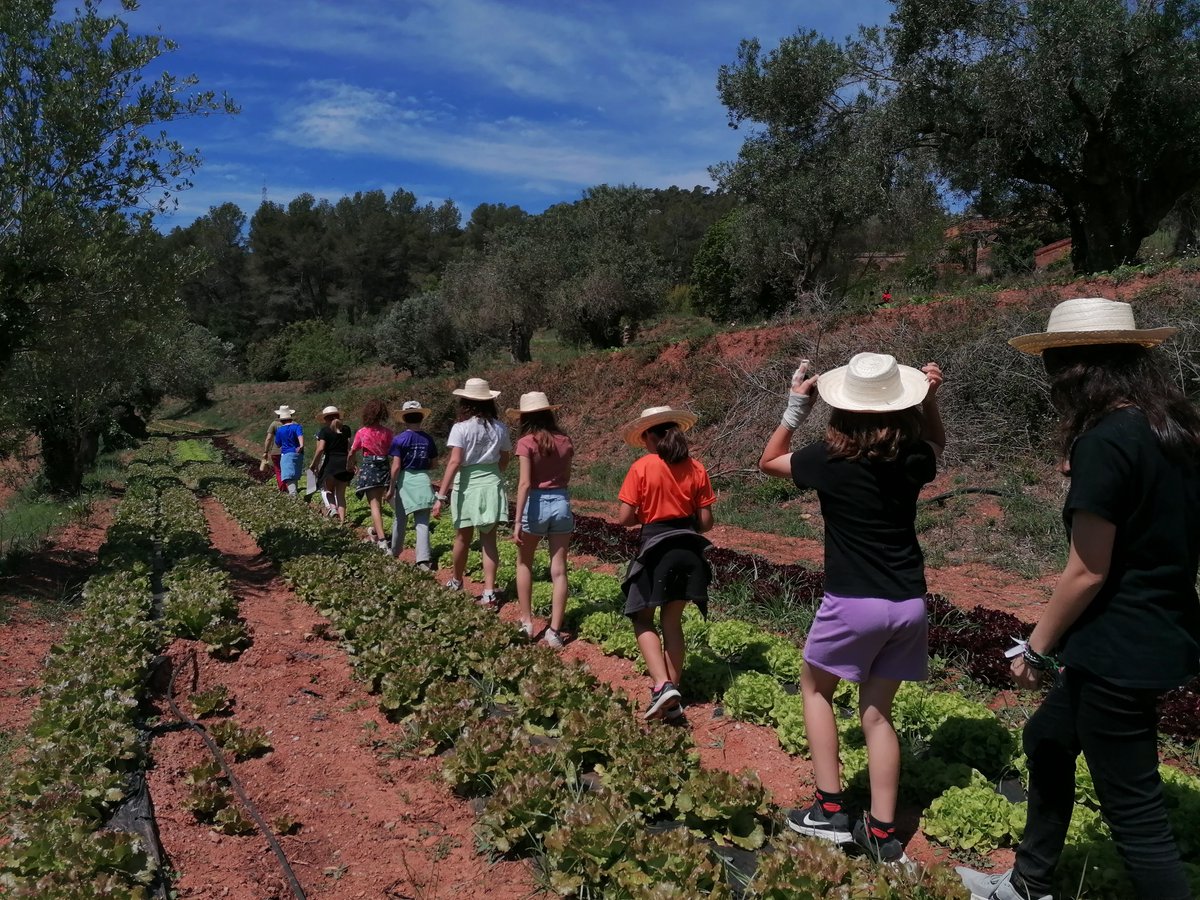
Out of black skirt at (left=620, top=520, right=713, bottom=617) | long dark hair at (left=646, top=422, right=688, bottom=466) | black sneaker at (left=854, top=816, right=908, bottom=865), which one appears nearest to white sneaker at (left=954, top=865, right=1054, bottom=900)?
black sneaker at (left=854, top=816, right=908, bottom=865)

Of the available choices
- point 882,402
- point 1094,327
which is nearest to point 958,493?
point 882,402

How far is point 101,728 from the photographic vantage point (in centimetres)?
502

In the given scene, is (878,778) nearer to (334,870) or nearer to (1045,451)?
(334,870)

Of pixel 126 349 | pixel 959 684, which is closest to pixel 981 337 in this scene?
pixel 959 684

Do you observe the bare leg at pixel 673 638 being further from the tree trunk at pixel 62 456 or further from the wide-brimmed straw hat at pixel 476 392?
the tree trunk at pixel 62 456

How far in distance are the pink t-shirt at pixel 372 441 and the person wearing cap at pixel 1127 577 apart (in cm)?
929

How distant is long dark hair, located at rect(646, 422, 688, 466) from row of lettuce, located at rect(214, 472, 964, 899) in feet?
5.06

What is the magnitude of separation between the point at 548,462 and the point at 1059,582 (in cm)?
454

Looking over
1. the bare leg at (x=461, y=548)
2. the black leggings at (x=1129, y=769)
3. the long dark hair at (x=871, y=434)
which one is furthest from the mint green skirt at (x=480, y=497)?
the black leggings at (x=1129, y=769)

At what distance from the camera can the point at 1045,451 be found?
13.3 meters

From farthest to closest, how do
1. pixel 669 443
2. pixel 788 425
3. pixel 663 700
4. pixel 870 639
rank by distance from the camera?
pixel 669 443 → pixel 663 700 → pixel 788 425 → pixel 870 639

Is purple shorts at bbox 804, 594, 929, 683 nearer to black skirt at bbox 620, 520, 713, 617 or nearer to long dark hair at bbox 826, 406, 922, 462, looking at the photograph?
long dark hair at bbox 826, 406, 922, 462

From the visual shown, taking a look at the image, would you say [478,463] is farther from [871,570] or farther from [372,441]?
[871,570]

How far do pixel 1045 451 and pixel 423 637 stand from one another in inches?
425
